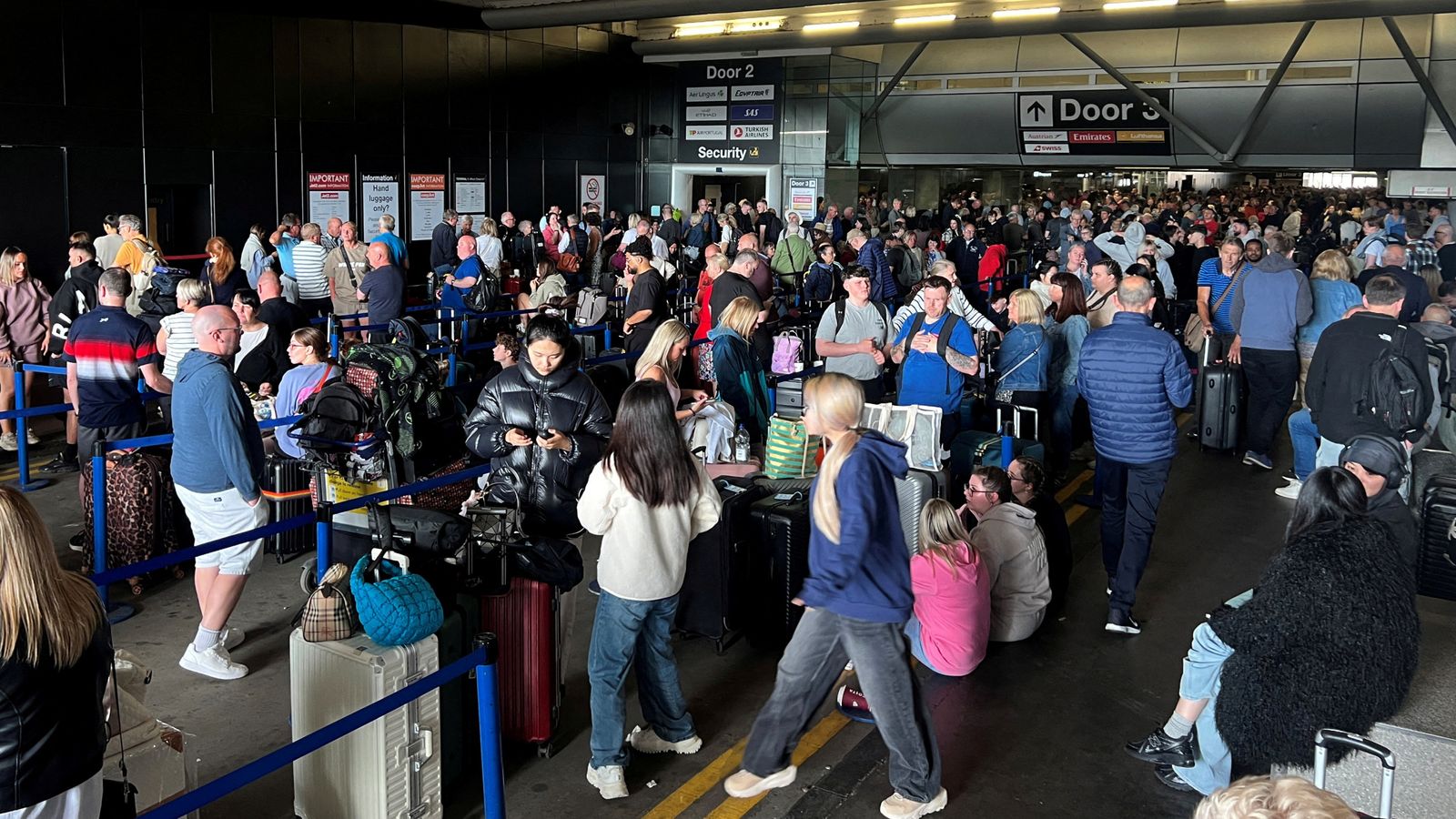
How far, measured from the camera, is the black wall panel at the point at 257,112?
16.2 meters

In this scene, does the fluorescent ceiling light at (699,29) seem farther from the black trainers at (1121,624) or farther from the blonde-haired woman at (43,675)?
the blonde-haired woman at (43,675)

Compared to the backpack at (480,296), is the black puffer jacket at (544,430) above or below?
below

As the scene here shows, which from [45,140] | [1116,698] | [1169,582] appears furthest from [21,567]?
[45,140]

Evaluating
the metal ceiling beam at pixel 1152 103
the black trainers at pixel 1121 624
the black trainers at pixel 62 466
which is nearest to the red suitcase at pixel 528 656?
the black trainers at pixel 1121 624

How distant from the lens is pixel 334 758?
466cm

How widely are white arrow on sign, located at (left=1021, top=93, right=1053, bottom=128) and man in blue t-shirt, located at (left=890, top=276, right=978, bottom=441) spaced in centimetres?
2085

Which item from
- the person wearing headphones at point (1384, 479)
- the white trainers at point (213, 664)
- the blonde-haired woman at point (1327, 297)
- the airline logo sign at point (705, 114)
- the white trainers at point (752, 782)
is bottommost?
the white trainers at point (752, 782)

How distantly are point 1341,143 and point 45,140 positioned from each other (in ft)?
79.1

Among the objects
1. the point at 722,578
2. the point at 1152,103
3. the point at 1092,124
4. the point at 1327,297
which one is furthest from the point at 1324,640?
the point at 1092,124

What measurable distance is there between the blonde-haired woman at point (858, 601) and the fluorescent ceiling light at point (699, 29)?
24.4 metres

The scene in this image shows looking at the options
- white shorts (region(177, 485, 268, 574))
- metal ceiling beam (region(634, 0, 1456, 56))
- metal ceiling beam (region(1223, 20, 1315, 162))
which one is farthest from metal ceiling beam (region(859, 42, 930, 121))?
white shorts (region(177, 485, 268, 574))

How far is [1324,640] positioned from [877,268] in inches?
481

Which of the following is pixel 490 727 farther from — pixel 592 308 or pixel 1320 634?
pixel 592 308

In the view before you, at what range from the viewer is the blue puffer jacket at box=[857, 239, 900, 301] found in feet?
52.5
